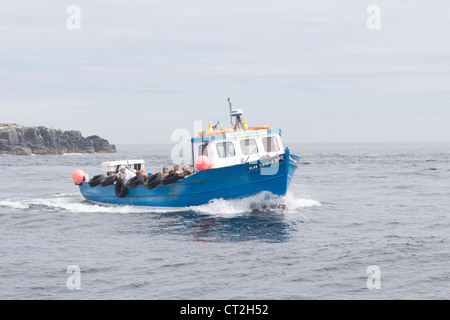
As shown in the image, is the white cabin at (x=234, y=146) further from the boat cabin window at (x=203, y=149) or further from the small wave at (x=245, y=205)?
the small wave at (x=245, y=205)

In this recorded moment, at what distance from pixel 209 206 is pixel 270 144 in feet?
14.2

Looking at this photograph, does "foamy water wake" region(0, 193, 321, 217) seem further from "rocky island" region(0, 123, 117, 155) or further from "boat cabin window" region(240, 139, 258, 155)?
"rocky island" region(0, 123, 117, 155)

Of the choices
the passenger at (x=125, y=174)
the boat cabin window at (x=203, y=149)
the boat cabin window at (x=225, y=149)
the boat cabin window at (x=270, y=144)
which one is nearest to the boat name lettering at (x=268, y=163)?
the boat cabin window at (x=225, y=149)

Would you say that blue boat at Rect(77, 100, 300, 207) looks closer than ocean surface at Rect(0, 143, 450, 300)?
No

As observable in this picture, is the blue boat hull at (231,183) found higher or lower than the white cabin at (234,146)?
lower

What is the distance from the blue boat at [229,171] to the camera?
23766mm

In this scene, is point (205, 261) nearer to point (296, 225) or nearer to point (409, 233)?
point (296, 225)

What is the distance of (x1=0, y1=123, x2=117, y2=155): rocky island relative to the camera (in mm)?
145375

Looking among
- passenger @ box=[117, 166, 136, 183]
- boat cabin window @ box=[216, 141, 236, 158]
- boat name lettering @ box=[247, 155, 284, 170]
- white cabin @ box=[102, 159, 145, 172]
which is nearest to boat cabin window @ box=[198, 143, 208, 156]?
boat cabin window @ box=[216, 141, 236, 158]

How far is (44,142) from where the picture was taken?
151625 millimetres

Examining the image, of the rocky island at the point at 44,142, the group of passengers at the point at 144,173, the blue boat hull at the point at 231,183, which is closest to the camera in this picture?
the blue boat hull at the point at 231,183

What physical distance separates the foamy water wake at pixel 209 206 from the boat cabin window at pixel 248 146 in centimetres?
236

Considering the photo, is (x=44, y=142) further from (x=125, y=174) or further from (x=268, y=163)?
(x=268, y=163)
